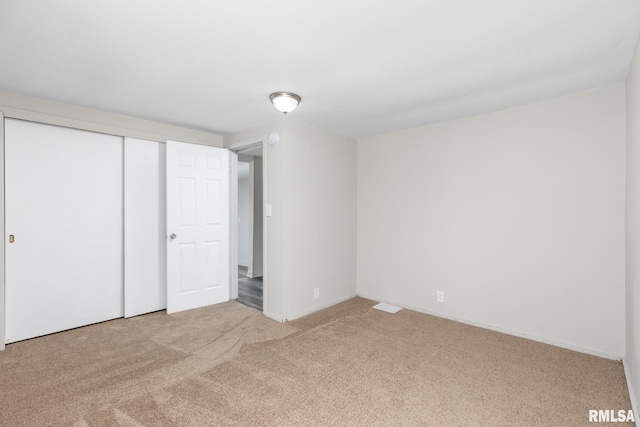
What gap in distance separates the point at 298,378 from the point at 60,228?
2.80 m

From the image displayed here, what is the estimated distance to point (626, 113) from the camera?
241 cm

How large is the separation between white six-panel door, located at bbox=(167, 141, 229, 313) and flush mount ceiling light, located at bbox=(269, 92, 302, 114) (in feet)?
5.44

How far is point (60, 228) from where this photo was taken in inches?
120

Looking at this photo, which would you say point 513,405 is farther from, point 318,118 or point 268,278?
point 318,118

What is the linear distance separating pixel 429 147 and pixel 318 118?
54.4 inches

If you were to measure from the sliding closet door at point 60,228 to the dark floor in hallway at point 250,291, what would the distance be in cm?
149

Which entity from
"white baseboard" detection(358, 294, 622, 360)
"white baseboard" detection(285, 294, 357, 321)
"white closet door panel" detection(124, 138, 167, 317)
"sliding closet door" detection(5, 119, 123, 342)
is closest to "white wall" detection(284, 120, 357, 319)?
"white baseboard" detection(285, 294, 357, 321)

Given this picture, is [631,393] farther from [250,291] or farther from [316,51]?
[250,291]

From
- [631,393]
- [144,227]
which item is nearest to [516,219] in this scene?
[631,393]

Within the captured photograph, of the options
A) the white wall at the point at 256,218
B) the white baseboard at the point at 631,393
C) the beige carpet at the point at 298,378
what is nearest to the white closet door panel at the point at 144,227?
the beige carpet at the point at 298,378

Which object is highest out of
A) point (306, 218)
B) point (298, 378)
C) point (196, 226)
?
point (306, 218)

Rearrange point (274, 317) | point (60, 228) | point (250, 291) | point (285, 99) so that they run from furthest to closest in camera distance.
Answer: point (250, 291)
point (274, 317)
point (60, 228)
point (285, 99)

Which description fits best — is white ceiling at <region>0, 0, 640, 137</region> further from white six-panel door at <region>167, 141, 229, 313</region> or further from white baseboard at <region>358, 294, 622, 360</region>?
white baseboard at <region>358, 294, 622, 360</region>

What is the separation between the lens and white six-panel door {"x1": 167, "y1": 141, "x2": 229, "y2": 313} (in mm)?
3664
